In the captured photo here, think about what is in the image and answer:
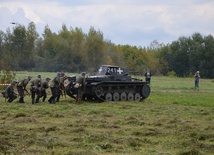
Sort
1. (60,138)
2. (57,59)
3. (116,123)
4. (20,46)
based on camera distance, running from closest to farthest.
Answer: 1. (60,138)
2. (116,123)
3. (57,59)
4. (20,46)

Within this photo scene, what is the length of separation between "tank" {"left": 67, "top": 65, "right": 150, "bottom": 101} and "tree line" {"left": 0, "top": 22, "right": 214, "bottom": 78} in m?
48.4

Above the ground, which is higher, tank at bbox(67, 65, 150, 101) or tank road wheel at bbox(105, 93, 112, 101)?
tank at bbox(67, 65, 150, 101)

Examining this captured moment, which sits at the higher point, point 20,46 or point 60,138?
point 20,46

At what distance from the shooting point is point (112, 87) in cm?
3281

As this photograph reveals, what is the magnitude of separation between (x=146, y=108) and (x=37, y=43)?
70.2 meters

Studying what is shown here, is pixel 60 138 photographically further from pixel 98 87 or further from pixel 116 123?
pixel 98 87

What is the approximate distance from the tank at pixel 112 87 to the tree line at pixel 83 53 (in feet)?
159

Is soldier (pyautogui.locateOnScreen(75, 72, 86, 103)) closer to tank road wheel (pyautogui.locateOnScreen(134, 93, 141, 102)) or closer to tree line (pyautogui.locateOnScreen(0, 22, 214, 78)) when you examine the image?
tank road wheel (pyautogui.locateOnScreen(134, 93, 141, 102))

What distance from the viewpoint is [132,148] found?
47.7ft

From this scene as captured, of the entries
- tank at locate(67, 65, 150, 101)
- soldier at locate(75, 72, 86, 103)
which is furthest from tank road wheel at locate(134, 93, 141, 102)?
soldier at locate(75, 72, 86, 103)

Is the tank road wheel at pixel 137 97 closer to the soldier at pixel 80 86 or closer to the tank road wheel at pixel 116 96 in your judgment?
the tank road wheel at pixel 116 96

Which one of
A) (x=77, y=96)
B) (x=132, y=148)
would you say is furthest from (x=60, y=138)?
(x=77, y=96)

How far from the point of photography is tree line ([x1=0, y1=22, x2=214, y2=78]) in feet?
285

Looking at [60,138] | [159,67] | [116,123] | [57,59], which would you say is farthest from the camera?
[159,67]
